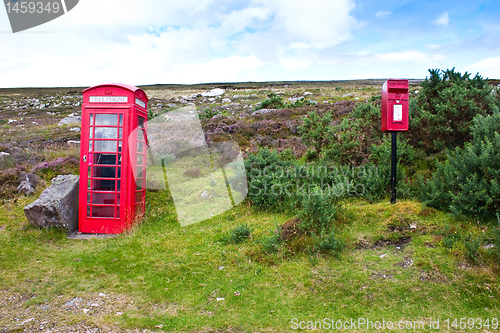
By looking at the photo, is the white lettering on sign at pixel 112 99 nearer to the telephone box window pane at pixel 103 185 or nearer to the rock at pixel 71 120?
the telephone box window pane at pixel 103 185

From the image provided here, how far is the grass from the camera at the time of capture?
394 cm

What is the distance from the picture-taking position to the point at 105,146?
7.21m

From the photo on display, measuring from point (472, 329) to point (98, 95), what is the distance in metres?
7.85

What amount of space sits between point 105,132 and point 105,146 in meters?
0.32

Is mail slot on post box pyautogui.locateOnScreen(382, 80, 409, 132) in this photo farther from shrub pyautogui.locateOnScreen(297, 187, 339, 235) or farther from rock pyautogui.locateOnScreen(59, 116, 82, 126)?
rock pyautogui.locateOnScreen(59, 116, 82, 126)

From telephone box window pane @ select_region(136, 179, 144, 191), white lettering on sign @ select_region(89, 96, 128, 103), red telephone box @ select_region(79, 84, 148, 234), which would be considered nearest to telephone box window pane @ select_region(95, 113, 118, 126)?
red telephone box @ select_region(79, 84, 148, 234)

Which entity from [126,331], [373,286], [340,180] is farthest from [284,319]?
[340,180]

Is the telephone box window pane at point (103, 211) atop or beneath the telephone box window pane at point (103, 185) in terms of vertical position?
beneath

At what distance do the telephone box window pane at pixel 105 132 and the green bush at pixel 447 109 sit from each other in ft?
26.3

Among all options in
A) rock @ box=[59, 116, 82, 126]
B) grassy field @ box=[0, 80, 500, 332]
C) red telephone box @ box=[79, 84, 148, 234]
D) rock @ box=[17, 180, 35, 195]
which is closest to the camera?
grassy field @ box=[0, 80, 500, 332]

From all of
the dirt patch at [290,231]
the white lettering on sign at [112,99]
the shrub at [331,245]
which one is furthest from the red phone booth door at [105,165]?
the shrub at [331,245]

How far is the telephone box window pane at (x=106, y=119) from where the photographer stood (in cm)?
716

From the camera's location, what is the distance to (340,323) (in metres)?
3.72

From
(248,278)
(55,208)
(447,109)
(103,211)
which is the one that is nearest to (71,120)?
(55,208)
